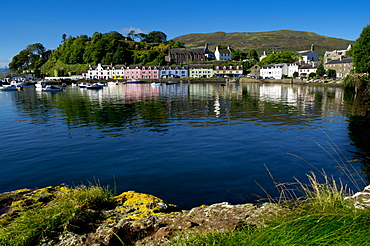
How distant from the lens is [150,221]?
5.81 metres

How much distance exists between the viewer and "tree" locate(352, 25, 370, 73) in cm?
6028

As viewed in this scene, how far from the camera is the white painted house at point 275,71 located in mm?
144250

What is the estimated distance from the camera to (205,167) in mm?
13922

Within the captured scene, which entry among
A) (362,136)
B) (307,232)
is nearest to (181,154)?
(307,232)

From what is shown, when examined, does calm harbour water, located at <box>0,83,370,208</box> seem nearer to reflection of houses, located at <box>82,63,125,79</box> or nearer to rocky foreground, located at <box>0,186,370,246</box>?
rocky foreground, located at <box>0,186,370,246</box>

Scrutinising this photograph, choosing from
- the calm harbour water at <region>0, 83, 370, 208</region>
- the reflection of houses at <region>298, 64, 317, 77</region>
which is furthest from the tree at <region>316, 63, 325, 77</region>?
the calm harbour water at <region>0, 83, 370, 208</region>

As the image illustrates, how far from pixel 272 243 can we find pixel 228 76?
16802 cm

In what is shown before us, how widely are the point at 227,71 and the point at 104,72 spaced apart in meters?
77.3

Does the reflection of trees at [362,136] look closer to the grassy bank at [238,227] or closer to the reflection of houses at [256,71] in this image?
the grassy bank at [238,227]

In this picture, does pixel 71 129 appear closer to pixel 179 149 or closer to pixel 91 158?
pixel 91 158

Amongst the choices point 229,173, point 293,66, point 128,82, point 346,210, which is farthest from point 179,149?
point 293,66

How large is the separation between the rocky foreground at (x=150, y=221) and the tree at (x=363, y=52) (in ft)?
215

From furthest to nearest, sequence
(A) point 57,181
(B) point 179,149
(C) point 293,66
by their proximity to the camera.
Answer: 1. (C) point 293,66
2. (B) point 179,149
3. (A) point 57,181

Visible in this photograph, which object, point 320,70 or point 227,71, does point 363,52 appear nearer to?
point 320,70
